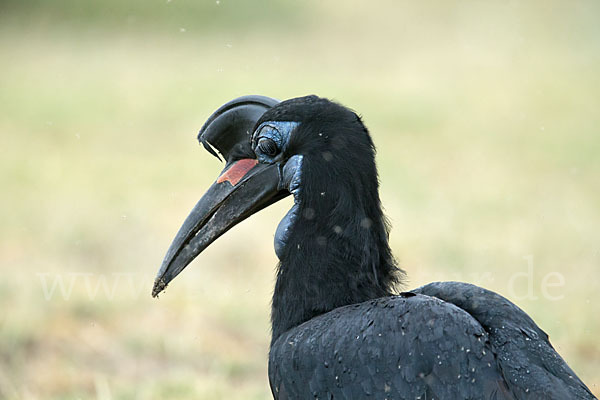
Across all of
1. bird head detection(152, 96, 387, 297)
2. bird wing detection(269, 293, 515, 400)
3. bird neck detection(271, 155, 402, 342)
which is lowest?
bird wing detection(269, 293, 515, 400)

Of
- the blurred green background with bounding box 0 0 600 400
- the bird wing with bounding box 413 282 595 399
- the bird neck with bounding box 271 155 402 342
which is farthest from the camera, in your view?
the blurred green background with bounding box 0 0 600 400

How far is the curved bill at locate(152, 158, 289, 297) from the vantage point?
4566 mm

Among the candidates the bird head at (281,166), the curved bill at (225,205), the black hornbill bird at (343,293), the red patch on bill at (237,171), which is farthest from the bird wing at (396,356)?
the red patch on bill at (237,171)

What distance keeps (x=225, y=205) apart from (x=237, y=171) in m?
0.19

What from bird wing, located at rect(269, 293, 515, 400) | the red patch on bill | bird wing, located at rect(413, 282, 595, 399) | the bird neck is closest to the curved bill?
the red patch on bill

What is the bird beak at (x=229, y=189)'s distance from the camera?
181 inches

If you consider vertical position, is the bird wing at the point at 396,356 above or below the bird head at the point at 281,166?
below

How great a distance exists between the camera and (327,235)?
14.1 feet

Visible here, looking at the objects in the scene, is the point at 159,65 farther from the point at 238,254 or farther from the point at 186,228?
the point at 186,228

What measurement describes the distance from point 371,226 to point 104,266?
18.4ft

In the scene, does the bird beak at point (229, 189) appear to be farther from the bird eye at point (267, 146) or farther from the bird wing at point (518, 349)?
the bird wing at point (518, 349)

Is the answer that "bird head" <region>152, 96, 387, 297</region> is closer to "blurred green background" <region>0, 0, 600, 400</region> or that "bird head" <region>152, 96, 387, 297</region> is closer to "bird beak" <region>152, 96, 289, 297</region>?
"bird beak" <region>152, 96, 289, 297</region>

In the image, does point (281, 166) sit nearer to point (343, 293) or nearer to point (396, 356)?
point (343, 293)

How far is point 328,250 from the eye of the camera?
4.28 meters
